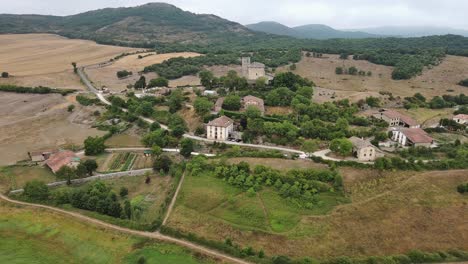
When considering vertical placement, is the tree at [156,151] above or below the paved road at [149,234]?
above

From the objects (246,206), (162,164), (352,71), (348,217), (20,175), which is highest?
(352,71)

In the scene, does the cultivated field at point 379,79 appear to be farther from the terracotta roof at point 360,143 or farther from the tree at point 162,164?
the tree at point 162,164

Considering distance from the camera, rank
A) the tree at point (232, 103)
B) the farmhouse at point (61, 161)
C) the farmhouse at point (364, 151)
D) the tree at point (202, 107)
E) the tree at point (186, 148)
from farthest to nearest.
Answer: the tree at point (232, 103)
the tree at point (202, 107)
the tree at point (186, 148)
the farmhouse at point (364, 151)
the farmhouse at point (61, 161)

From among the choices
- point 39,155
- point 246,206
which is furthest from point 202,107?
point 246,206

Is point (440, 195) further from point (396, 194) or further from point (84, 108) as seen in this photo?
point (84, 108)

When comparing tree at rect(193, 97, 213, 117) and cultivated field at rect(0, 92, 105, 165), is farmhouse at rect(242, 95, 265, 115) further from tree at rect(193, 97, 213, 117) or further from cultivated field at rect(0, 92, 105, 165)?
cultivated field at rect(0, 92, 105, 165)

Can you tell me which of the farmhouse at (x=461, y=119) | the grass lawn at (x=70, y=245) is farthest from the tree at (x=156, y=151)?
the farmhouse at (x=461, y=119)

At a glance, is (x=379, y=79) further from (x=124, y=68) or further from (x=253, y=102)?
(x=124, y=68)
